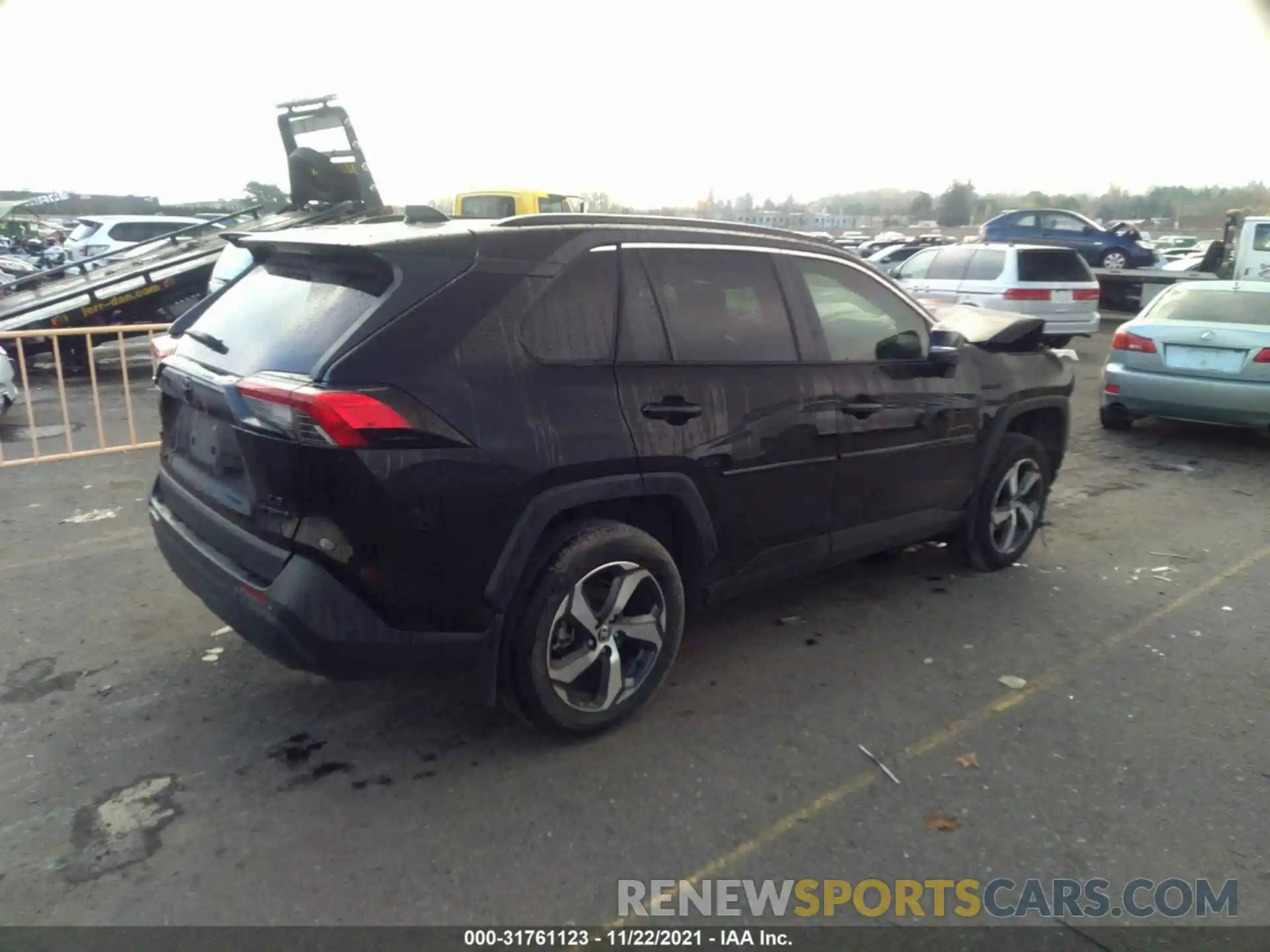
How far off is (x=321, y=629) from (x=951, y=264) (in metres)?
13.4

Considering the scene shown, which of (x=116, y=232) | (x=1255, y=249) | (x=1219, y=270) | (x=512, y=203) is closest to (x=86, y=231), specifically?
(x=116, y=232)

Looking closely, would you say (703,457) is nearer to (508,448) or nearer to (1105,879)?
(508,448)

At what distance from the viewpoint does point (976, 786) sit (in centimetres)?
335

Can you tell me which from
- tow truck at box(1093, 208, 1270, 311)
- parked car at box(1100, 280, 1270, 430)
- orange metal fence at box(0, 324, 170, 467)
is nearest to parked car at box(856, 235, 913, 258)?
tow truck at box(1093, 208, 1270, 311)

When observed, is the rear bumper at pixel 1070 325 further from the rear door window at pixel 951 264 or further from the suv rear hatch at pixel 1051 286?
the rear door window at pixel 951 264

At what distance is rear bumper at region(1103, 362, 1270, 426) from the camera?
798 centimetres

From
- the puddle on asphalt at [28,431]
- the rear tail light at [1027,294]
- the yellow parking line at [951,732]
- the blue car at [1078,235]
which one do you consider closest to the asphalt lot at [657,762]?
the yellow parking line at [951,732]

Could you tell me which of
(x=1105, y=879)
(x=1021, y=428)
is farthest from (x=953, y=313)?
(x=1105, y=879)

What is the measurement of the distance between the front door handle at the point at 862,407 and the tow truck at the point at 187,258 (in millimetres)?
9297

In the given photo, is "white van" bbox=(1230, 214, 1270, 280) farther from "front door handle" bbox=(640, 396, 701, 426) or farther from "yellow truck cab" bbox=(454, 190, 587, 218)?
"front door handle" bbox=(640, 396, 701, 426)

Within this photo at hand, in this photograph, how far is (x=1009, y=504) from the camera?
5414mm

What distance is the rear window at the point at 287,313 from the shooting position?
Result: 10.3 ft

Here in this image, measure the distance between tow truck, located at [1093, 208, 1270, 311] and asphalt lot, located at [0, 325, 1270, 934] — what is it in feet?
43.4

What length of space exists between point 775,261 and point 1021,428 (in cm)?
218
